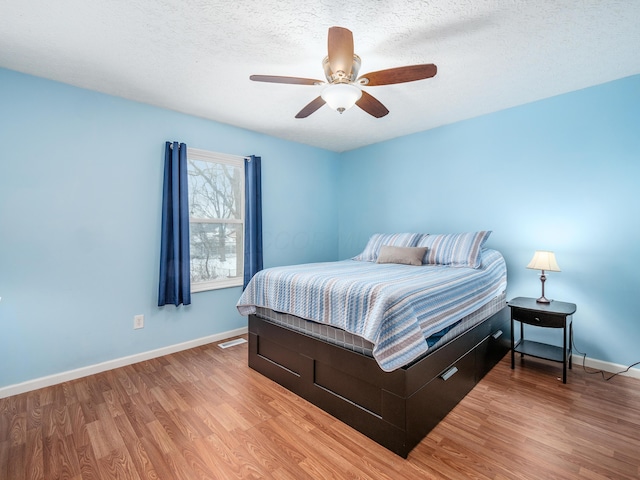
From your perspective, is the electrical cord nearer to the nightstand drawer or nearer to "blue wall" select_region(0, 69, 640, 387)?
"blue wall" select_region(0, 69, 640, 387)

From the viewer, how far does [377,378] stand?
5.57 ft

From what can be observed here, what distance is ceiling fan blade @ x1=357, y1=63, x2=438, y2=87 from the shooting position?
173 cm

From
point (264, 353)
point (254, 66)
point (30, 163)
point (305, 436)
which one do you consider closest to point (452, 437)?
point (305, 436)

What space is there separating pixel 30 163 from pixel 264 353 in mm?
2344

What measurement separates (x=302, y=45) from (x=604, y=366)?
138 inches

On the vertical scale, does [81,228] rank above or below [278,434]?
above

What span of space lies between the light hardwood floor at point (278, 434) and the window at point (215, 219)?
3.97 feet

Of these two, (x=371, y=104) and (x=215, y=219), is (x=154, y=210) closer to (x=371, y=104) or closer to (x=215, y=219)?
(x=215, y=219)

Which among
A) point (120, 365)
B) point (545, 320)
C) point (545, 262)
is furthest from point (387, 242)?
point (120, 365)

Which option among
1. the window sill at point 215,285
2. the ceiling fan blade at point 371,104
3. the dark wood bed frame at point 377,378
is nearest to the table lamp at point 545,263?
the dark wood bed frame at point 377,378

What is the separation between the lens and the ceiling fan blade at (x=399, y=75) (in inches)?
68.0

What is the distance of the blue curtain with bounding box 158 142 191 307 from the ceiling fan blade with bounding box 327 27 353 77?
1.91 metres

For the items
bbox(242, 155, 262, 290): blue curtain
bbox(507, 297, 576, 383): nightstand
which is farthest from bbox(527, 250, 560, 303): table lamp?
bbox(242, 155, 262, 290): blue curtain

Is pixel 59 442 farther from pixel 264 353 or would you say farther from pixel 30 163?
pixel 30 163
